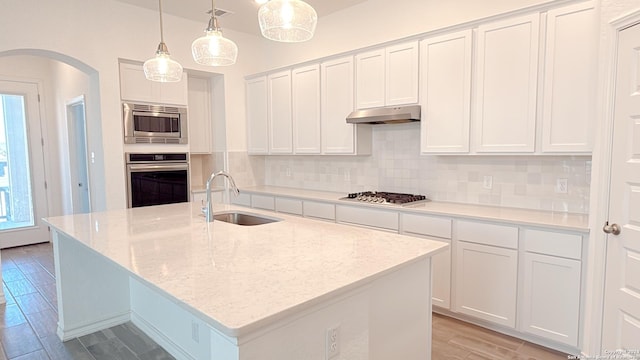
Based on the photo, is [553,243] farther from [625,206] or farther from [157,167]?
[157,167]

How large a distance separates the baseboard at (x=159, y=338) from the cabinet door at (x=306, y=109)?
98.2 inches

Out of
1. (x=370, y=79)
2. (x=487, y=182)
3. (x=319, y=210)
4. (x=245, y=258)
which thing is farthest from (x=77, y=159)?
(x=487, y=182)

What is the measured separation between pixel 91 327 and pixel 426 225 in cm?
278

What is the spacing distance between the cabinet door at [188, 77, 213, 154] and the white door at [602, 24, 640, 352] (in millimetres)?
4642

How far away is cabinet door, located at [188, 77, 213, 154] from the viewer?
5203mm

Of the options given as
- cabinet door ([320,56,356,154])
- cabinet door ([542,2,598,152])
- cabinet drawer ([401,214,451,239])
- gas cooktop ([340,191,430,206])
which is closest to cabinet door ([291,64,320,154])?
cabinet door ([320,56,356,154])

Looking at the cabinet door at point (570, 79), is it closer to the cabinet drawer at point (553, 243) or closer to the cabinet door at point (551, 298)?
the cabinet drawer at point (553, 243)

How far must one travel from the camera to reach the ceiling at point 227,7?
13.6 ft

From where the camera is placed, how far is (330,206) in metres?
3.93

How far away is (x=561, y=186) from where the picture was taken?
291cm

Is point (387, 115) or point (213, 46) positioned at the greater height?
point (213, 46)

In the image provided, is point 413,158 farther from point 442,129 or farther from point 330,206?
point 330,206

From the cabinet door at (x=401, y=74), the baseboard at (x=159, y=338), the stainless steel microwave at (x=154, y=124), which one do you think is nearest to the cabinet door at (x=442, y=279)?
the cabinet door at (x=401, y=74)

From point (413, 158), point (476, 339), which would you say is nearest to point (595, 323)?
point (476, 339)
